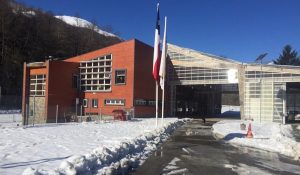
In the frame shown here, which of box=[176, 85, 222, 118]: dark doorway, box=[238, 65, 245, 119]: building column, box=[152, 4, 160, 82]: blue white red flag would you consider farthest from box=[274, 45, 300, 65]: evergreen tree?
box=[152, 4, 160, 82]: blue white red flag

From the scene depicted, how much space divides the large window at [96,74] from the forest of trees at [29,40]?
14.5m

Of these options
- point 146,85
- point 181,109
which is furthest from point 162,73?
point 181,109

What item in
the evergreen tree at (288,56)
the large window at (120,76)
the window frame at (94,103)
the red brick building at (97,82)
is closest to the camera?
the red brick building at (97,82)

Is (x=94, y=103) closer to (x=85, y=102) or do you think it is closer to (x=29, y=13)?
(x=85, y=102)

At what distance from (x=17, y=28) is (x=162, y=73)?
209 feet

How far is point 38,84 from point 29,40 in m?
34.3

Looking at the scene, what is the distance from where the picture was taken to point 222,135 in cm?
2517

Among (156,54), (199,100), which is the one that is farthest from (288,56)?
(156,54)

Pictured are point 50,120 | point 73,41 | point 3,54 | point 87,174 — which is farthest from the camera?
point 73,41

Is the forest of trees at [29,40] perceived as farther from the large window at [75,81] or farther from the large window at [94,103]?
the large window at [94,103]

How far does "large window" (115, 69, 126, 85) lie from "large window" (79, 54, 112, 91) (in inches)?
53.3

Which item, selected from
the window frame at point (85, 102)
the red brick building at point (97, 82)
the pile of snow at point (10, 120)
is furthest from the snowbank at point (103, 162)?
the window frame at point (85, 102)

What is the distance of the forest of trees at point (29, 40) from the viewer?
77.1 metres

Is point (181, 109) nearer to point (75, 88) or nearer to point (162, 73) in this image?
point (75, 88)
